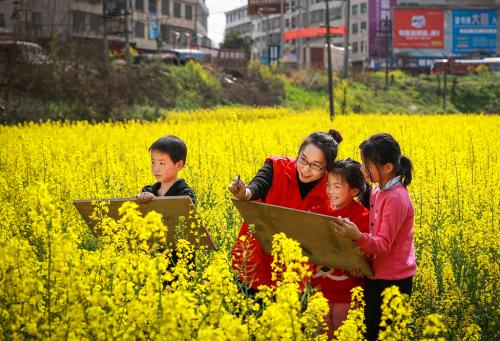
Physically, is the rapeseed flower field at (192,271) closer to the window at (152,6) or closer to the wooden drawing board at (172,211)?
the wooden drawing board at (172,211)

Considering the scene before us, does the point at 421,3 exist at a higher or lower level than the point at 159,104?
higher

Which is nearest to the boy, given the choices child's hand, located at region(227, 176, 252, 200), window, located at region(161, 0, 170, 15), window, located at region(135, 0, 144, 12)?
child's hand, located at region(227, 176, 252, 200)

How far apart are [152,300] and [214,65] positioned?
33906 mm

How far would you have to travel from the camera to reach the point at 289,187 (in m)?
4.17

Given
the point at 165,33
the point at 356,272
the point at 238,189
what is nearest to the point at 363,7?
the point at 165,33

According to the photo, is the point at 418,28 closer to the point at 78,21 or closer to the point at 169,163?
the point at 78,21

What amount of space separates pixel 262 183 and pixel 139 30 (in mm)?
43608

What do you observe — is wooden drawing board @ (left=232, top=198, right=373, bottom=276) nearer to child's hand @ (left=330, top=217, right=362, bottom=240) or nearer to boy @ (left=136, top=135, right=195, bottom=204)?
child's hand @ (left=330, top=217, right=362, bottom=240)

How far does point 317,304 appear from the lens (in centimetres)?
262

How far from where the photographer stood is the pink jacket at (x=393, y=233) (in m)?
3.55

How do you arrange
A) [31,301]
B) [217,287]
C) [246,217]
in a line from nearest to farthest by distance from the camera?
[31,301] < [217,287] < [246,217]

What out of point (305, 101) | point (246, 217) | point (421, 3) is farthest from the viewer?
point (421, 3)

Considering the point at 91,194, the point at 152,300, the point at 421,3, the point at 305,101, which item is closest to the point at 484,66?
the point at 421,3

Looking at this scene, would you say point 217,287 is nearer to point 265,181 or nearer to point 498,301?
point 265,181
